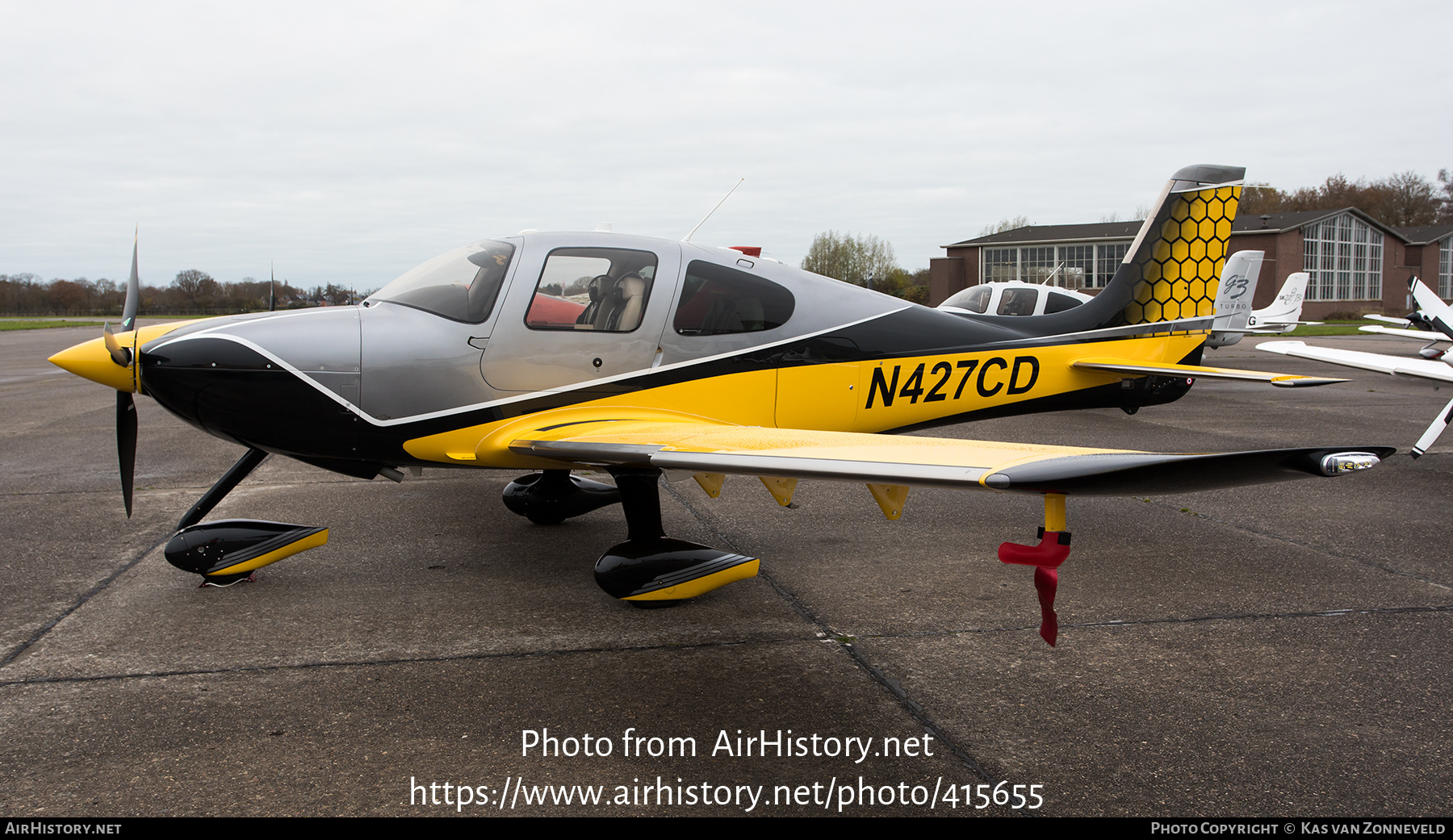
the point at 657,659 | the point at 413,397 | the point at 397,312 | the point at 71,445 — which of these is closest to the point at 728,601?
the point at 657,659

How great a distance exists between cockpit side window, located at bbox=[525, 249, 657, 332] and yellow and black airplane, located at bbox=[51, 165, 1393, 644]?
1cm

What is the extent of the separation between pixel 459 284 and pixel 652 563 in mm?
1986

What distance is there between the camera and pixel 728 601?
4.92m

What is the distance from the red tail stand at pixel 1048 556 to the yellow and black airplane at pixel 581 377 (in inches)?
34.3

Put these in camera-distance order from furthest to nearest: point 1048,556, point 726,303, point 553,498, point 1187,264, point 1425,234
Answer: point 1425,234 → point 1187,264 → point 553,498 → point 726,303 → point 1048,556

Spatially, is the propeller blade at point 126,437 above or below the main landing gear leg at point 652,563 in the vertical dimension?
above

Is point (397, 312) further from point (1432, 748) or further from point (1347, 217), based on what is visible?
point (1347, 217)

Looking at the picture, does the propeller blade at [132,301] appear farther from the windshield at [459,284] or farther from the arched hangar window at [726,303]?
the arched hangar window at [726,303]

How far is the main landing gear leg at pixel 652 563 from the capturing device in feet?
15.2

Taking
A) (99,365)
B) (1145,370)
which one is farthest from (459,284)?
(1145,370)

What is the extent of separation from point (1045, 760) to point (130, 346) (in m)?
4.89

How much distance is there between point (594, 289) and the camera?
16.9ft

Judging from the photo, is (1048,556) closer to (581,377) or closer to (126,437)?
(581,377)

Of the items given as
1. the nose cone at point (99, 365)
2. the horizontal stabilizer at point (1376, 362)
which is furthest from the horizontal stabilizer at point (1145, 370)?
the nose cone at point (99, 365)
